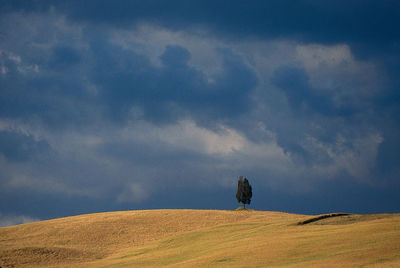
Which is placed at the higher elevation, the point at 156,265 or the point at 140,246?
the point at 140,246

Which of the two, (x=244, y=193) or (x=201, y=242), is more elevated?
(x=244, y=193)

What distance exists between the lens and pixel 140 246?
45.1 metres

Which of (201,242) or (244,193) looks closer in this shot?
(201,242)

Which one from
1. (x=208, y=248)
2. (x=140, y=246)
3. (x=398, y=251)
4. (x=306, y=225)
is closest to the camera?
(x=398, y=251)

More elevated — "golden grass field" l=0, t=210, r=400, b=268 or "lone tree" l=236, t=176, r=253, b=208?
"lone tree" l=236, t=176, r=253, b=208

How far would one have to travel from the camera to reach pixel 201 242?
4000 centimetres

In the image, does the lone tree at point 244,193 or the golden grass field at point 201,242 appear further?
the lone tree at point 244,193

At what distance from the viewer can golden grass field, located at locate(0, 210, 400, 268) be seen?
26.0 meters

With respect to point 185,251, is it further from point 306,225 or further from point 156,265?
point 306,225

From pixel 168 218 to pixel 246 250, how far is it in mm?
31047

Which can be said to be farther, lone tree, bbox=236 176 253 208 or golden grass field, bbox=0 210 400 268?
lone tree, bbox=236 176 253 208

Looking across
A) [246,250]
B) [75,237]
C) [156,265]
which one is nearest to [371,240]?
[246,250]

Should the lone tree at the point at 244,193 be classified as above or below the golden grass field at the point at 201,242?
above

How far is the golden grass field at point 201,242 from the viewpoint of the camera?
26031mm
